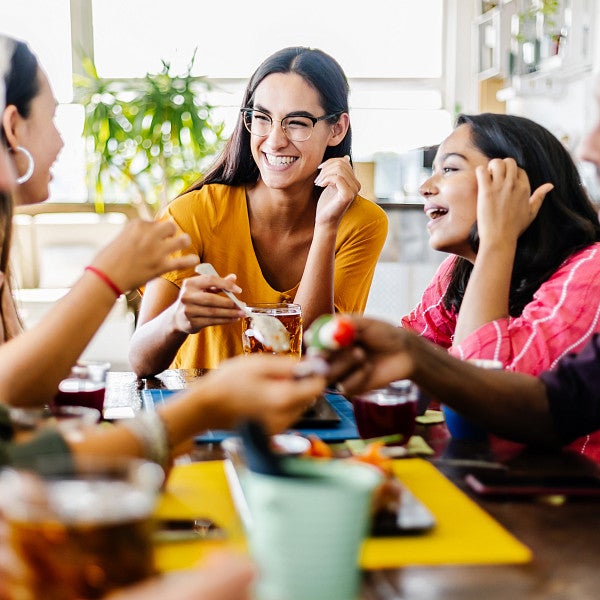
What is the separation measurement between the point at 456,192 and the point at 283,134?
547 millimetres

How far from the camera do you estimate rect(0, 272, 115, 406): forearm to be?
124 centimetres

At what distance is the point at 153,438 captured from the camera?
0.91 m

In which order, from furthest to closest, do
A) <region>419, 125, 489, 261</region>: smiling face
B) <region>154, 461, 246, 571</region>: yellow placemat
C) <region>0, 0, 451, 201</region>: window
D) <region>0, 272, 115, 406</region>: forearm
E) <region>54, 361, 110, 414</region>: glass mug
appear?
<region>0, 0, 451, 201</region>: window < <region>419, 125, 489, 261</region>: smiling face < <region>54, 361, 110, 414</region>: glass mug < <region>0, 272, 115, 406</region>: forearm < <region>154, 461, 246, 571</region>: yellow placemat

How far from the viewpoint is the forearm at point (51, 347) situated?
124 centimetres

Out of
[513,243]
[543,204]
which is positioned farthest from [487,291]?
[543,204]

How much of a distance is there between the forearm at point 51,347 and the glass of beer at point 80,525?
656 mm

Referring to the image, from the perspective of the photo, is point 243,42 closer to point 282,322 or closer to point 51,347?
point 282,322

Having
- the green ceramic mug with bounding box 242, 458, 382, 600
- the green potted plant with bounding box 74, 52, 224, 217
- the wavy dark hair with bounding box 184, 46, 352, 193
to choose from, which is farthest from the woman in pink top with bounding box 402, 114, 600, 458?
the green potted plant with bounding box 74, 52, 224, 217

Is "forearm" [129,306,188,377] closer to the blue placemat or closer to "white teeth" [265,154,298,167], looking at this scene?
the blue placemat

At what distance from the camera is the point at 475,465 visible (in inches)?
47.0

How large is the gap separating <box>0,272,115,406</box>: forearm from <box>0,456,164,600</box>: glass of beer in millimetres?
656

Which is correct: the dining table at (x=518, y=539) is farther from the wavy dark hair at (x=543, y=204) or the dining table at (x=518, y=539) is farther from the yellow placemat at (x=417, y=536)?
the wavy dark hair at (x=543, y=204)

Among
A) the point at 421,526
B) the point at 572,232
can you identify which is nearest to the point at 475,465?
the point at 421,526

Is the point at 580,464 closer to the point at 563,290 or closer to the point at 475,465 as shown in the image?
the point at 475,465
